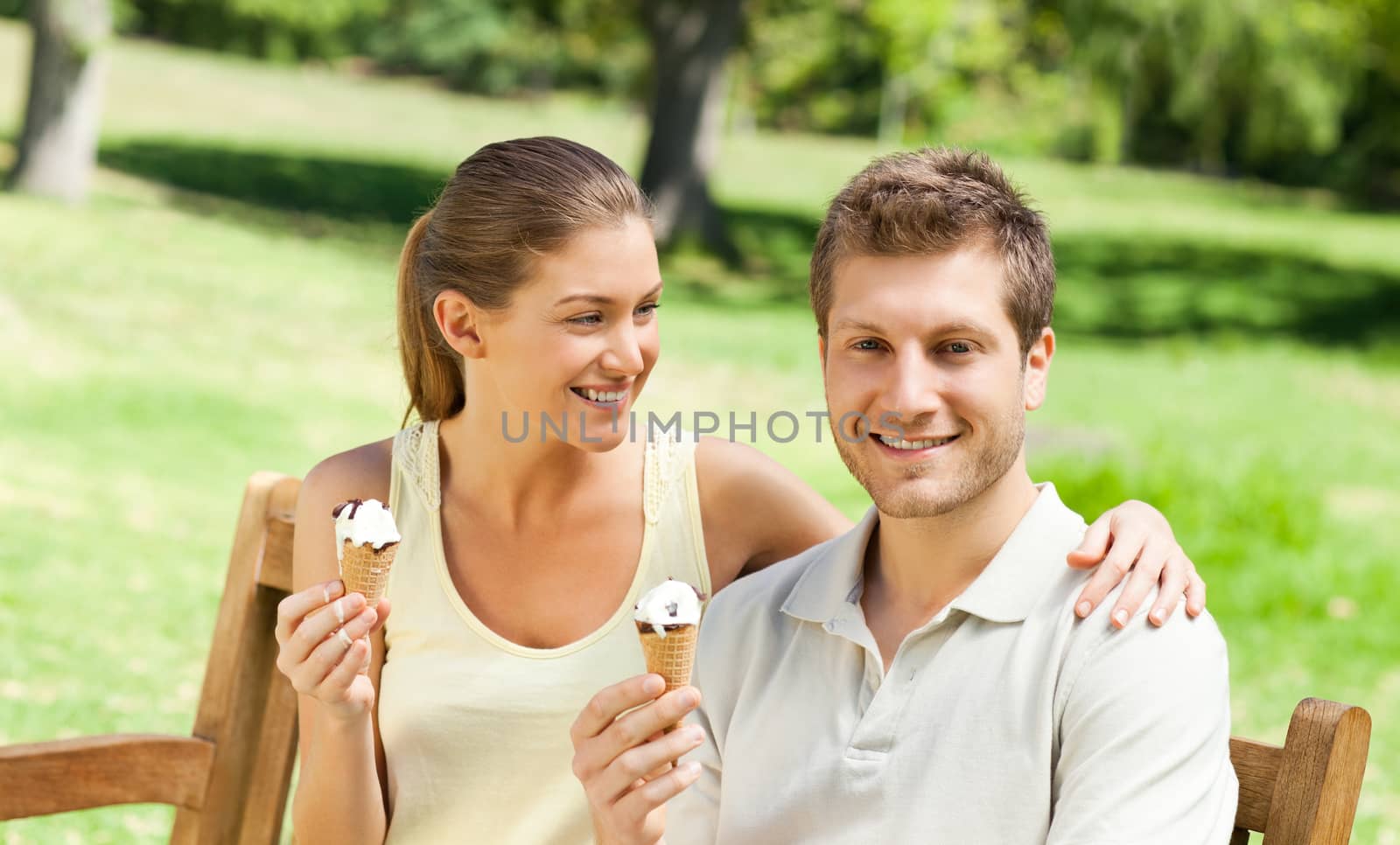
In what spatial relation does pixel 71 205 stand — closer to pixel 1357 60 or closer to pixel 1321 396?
pixel 1321 396

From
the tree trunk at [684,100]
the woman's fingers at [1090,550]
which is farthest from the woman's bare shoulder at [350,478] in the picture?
the tree trunk at [684,100]

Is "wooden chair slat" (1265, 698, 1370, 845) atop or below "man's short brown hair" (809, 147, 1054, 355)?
below

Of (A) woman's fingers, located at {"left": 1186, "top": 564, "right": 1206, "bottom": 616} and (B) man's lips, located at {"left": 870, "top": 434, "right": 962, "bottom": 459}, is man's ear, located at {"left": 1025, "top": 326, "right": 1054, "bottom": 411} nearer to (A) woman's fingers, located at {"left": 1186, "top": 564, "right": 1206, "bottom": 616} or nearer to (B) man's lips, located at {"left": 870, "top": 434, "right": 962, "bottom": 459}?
(B) man's lips, located at {"left": 870, "top": 434, "right": 962, "bottom": 459}

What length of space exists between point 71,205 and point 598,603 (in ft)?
50.9

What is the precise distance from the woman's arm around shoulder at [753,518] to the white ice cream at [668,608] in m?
0.76

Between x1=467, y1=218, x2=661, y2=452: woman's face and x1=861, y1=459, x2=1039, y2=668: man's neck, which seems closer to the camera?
x1=861, y1=459, x2=1039, y2=668: man's neck

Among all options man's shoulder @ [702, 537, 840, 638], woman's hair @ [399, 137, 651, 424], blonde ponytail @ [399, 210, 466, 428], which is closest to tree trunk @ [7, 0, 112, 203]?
blonde ponytail @ [399, 210, 466, 428]

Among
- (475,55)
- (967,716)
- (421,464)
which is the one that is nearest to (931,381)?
(967,716)

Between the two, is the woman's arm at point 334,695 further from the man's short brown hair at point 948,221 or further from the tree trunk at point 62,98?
the tree trunk at point 62,98

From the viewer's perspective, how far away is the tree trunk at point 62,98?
1578 cm

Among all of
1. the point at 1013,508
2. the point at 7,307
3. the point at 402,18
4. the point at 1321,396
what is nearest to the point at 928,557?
the point at 1013,508

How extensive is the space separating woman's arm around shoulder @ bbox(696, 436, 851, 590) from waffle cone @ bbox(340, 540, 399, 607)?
790 mm

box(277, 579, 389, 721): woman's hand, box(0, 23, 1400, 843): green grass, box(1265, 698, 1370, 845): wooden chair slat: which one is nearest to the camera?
box(1265, 698, 1370, 845): wooden chair slat

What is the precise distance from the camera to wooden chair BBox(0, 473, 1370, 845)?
2859 mm
